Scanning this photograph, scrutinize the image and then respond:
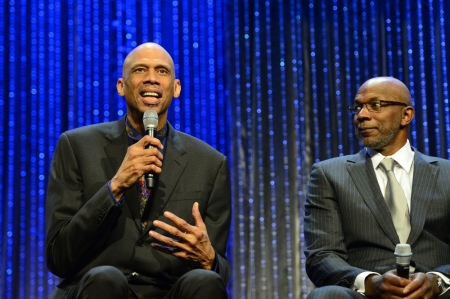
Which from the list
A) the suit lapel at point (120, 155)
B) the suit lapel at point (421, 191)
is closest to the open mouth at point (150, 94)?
the suit lapel at point (120, 155)

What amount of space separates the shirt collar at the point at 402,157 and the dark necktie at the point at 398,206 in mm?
72


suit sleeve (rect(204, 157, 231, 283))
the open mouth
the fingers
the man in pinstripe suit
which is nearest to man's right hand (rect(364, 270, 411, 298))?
the man in pinstripe suit

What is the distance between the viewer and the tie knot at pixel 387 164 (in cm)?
281

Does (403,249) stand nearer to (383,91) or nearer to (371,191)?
(371,191)

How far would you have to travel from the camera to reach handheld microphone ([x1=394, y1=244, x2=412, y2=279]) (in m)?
2.08

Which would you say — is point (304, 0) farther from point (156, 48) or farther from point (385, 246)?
point (385, 246)

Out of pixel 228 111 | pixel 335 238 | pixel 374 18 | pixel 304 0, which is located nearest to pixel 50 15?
pixel 228 111

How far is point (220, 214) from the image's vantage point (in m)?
2.58

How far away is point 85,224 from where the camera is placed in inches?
86.4

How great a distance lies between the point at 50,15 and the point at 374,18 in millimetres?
1906

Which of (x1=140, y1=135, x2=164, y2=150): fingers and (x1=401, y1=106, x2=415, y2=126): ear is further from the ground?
(x1=401, y1=106, x2=415, y2=126): ear

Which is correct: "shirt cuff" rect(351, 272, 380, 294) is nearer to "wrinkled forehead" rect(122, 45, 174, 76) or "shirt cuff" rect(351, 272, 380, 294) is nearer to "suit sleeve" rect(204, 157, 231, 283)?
"suit sleeve" rect(204, 157, 231, 283)

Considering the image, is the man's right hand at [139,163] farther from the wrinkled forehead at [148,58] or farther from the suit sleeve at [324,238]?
the suit sleeve at [324,238]

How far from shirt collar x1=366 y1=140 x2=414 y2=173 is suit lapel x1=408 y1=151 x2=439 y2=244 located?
27 mm
